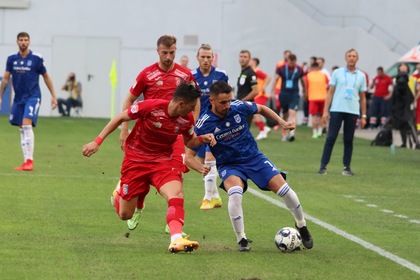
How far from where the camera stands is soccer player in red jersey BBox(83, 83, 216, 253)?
10555mm

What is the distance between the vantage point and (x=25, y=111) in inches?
750

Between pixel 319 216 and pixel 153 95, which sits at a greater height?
pixel 153 95

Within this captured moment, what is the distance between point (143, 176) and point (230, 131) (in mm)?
981

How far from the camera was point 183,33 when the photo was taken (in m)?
44.8

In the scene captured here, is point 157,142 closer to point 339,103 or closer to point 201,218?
point 201,218

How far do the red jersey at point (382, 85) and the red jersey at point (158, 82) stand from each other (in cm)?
2730

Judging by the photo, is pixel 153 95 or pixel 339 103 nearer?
pixel 153 95

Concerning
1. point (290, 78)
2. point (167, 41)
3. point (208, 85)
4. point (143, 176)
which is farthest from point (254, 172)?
point (290, 78)

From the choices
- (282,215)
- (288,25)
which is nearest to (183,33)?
(288,25)

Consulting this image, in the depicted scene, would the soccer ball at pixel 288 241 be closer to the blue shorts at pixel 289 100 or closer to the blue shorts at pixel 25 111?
the blue shorts at pixel 25 111

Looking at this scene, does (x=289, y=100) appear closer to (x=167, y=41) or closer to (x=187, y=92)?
(x=167, y=41)

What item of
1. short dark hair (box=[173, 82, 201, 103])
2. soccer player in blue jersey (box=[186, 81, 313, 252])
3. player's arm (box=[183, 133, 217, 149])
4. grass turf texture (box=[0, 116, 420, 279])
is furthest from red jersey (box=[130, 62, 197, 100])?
short dark hair (box=[173, 82, 201, 103])

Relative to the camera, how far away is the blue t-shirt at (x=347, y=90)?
1995 centimetres

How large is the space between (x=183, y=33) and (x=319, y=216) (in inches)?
1230
